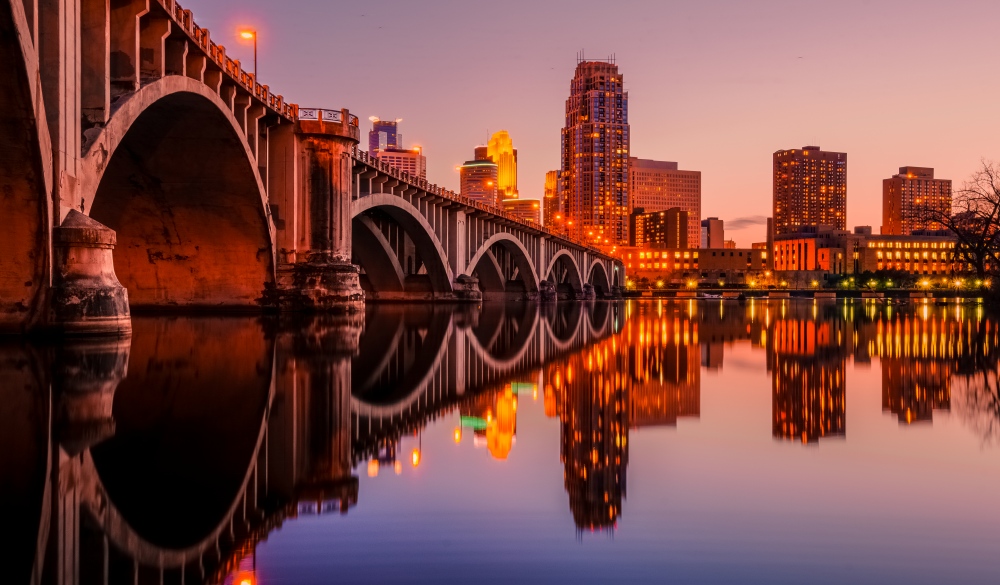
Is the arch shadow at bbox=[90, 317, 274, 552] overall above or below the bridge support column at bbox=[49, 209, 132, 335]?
below

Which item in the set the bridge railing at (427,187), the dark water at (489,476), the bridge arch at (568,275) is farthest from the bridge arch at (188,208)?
the bridge arch at (568,275)

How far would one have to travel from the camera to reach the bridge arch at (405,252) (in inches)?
2244

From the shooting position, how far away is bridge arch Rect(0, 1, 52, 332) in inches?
693

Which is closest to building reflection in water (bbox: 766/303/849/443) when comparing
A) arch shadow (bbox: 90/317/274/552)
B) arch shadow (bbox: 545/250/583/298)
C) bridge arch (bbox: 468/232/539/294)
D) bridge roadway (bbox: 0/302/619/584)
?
bridge roadway (bbox: 0/302/619/584)

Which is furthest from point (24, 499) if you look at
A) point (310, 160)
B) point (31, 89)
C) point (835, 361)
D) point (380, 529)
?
point (310, 160)

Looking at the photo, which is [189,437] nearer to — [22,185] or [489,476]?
[489,476]

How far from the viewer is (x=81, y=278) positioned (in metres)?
19.7

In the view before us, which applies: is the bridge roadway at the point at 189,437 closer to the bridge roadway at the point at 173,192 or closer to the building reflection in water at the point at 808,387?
the bridge roadway at the point at 173,192

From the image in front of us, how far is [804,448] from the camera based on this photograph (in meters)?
8.64

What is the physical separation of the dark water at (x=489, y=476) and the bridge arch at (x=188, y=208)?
60.7 ft

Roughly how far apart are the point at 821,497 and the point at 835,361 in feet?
44.4

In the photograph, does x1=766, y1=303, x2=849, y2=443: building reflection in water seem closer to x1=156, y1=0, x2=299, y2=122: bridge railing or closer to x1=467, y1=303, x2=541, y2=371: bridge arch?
x1=467, y1=303, x2=541, y2=371: bridge arch

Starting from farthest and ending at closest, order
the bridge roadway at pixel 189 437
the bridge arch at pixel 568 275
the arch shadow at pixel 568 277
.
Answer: the arch shadow at pixel 568 277 < the bridge arch at pixel 568 275 < the bridge roadway at pixel 189 437

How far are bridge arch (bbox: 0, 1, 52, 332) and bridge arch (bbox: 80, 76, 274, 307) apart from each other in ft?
34.2
